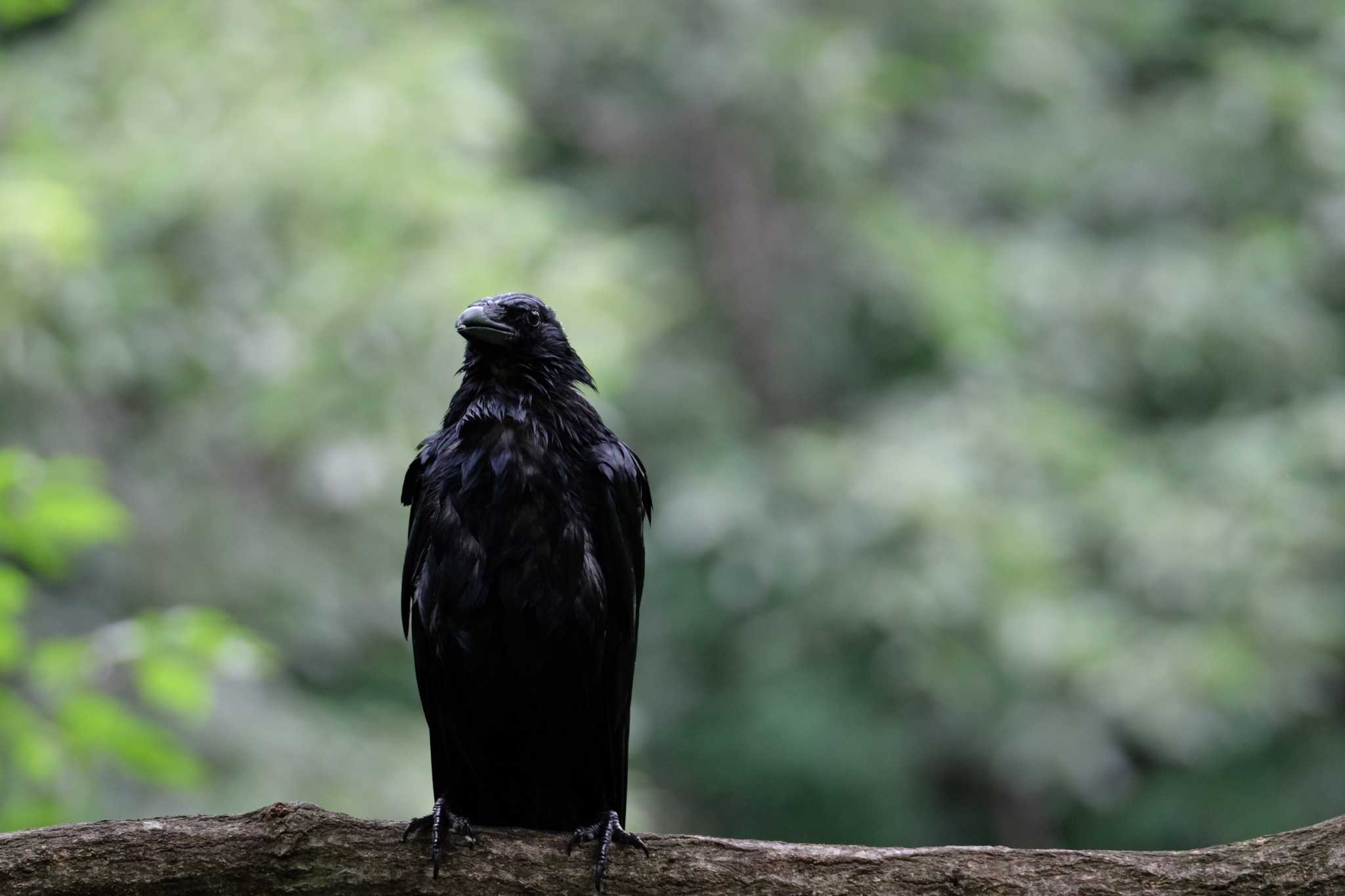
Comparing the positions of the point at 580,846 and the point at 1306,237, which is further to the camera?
the point at 1306,237

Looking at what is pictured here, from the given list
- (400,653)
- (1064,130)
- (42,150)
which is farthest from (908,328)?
(42,150)

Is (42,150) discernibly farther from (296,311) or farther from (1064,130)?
(1064,130)

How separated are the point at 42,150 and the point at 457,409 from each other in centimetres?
429

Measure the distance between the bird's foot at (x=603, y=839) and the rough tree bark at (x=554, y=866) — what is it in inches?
1.0

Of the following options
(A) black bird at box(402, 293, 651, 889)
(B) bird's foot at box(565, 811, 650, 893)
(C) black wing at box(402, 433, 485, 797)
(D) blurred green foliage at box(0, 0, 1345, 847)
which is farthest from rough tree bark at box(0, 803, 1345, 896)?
(D) blurred green foliage at box(0, 0, 1345, 847)

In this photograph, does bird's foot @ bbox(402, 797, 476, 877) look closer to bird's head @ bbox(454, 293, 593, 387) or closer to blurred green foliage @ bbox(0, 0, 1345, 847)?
bird's head @ bbox(454, 293, 593, 387)

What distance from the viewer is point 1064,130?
13.1 m

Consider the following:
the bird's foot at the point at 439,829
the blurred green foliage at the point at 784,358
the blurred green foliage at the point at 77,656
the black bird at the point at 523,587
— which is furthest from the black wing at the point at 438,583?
the blurred green foliage at the point at 784,358

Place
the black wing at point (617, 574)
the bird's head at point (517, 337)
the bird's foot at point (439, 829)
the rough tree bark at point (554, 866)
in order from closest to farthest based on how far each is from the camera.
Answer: the rough tree bark at point (554, 866)
the bird's foot at point (439, 829)
the black wing at point (617, 574)
the bird's head at point (517, 337)

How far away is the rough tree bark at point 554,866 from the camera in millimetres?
3209

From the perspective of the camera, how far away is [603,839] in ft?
11.4

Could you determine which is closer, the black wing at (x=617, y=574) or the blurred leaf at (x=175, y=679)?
the black wing at (x=617, y=574)

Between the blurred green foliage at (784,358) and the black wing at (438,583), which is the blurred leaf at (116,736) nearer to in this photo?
the black wing at (438,583)

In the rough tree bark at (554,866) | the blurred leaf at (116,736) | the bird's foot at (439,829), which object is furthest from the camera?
the blurred leaf at (116,736)
